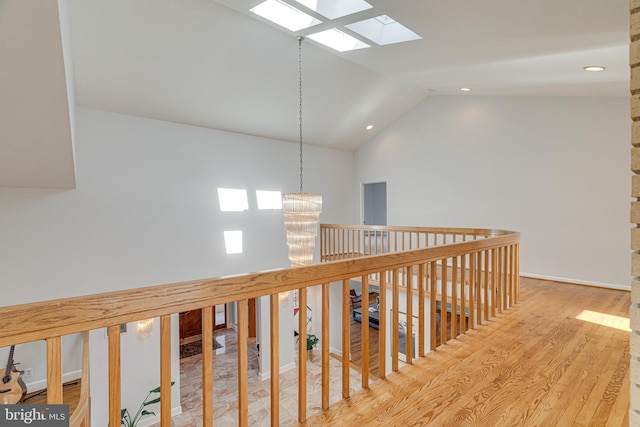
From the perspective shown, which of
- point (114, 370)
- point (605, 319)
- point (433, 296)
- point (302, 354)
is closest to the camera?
point (114, 370)

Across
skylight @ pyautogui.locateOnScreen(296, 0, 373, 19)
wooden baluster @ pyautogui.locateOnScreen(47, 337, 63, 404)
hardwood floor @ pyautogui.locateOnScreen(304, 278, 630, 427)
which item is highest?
skylight @ pyautogui.locateOnScreen(296, 0, 373, 19)

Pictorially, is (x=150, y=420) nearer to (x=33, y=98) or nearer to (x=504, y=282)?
(x=33, y=98)

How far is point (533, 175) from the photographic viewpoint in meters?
5.59

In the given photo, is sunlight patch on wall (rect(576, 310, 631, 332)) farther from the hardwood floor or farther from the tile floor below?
the tile floor below

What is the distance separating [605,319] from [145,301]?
4496 millimetres

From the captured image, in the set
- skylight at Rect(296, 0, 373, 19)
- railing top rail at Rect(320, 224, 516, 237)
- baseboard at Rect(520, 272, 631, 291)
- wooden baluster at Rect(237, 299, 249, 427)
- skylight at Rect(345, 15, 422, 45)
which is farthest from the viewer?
baseboard at Rect(520, 272, 631, 291)

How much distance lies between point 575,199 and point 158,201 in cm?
677

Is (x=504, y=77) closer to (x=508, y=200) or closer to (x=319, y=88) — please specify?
(x=508, y=200)

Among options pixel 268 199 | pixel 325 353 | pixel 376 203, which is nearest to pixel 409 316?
pixel 325 353

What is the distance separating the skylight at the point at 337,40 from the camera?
14.6 ft

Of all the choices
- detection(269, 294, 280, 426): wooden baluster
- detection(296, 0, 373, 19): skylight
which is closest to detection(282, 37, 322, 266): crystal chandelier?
detection(296, 0, 373, 19): skylight

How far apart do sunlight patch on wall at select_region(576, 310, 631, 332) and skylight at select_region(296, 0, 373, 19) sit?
417 cm

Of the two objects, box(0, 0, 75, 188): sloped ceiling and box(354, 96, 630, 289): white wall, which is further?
box(354, 96, 630, 289): white wall

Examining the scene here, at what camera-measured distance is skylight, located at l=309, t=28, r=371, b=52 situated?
4.46 m
